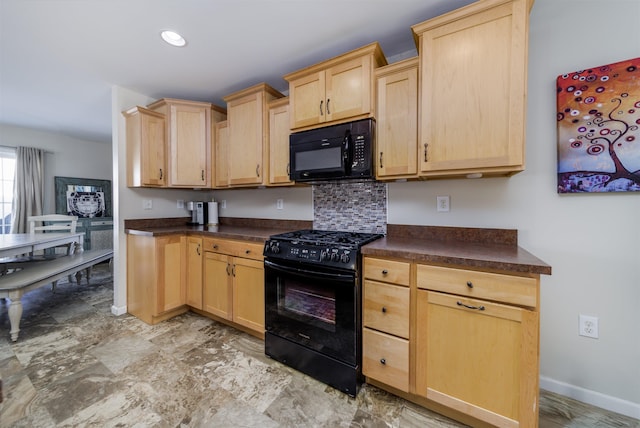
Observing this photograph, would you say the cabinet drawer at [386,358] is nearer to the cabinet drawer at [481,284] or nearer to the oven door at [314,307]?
the oven door at [314,307]

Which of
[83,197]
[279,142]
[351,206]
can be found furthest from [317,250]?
[83,197]

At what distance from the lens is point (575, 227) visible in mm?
1505

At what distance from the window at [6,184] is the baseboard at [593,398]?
6.88 m

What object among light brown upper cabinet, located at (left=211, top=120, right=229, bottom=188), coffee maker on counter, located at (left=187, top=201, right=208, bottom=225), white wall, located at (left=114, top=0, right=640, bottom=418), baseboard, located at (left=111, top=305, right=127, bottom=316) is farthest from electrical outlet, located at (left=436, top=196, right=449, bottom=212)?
baseboard, located at (left=111, top=305, right=127, bottom=316)

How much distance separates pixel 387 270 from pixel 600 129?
4.72 ft

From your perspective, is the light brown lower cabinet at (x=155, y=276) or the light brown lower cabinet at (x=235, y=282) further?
the light brown lower cabinet at (x=155, y=276)

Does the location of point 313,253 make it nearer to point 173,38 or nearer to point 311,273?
point 311,273

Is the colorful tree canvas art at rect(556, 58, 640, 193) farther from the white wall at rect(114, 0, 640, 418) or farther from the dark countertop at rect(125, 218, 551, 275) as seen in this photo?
the dark countertop at rect(125, 218, 551, 275)

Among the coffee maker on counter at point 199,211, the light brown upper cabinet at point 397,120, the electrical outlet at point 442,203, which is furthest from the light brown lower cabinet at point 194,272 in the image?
the electrical outlet at point 442,203

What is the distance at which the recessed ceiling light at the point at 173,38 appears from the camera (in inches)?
71.3

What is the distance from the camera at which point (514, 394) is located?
1.20 meters

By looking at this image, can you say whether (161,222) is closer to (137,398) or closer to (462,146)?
(137,398)

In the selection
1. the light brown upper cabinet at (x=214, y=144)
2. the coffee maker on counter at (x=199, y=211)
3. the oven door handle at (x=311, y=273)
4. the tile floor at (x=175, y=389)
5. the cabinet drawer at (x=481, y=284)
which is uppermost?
the light brown upper cabinet at (x=214, y=144)

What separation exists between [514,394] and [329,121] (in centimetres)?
194
